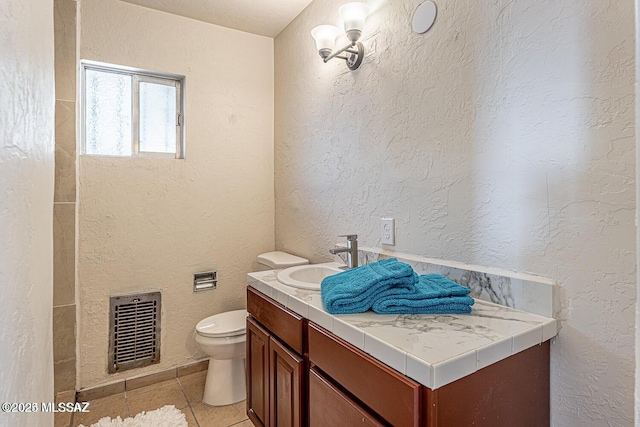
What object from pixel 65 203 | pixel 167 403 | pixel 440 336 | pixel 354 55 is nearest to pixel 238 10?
pixel 354 55

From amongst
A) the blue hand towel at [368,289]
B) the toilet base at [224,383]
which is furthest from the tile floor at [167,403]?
the blue hand towel at [368,289]

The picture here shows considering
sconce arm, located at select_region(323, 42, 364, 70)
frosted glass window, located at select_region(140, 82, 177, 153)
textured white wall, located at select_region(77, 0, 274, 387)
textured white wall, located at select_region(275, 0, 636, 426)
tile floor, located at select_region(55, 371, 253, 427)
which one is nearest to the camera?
textured white wall, located at select_region(275, 0, 636, 426)

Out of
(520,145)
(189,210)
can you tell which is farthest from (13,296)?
(189,210)

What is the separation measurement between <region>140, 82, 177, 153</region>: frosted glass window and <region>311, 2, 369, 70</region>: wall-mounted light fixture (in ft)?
3.82

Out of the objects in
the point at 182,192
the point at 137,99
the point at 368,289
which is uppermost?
the point at 137,99

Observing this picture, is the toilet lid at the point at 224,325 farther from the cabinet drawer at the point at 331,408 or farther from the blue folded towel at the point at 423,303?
the blue folded towel at the point at 423,303

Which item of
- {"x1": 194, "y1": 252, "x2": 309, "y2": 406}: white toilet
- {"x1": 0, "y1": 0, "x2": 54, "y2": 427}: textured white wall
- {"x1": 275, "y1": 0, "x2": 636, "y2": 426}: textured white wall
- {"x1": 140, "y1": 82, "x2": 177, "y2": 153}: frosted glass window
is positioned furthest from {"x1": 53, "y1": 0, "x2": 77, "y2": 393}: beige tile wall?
{"x1": 275, "y1": 0, "x2": 636, "y2": 426}: textured white wall

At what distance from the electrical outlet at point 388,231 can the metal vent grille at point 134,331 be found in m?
1.57

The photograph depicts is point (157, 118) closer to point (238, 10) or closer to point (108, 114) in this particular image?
Result: point (108, 114)

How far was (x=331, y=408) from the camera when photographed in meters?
1.01

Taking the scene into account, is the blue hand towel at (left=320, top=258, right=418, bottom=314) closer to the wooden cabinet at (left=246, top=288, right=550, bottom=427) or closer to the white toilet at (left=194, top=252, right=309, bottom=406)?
the wooden cabinet at (left=246, top=288, right=550, bottom=427)

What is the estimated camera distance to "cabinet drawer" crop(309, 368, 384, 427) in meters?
0.89

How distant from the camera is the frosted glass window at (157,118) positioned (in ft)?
7.47

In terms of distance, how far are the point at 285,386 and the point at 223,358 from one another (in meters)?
0.85
